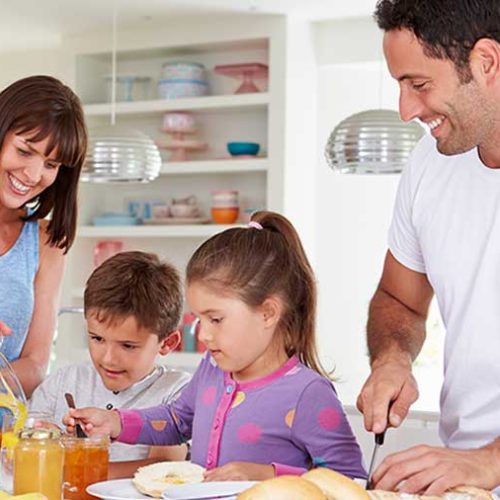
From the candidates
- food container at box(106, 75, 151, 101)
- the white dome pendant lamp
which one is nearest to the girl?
the white dome pendant lamp

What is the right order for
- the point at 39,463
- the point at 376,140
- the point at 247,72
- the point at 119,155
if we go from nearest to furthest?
Answer: the point at 39,463 → the point at 376,140 → the point at 119,155 → the point at 247,72

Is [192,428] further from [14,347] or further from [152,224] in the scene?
[152,224]

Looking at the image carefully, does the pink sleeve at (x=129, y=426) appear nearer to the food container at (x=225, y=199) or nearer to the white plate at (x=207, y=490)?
the white plate at (x=207, y=490)

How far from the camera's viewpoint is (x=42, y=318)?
2.48 metres

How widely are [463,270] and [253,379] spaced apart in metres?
0.46

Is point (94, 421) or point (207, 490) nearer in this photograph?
point (207, 490)

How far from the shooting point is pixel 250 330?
2.04m

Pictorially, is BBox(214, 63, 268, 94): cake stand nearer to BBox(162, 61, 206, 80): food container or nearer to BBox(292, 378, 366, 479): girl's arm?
BBox(162, 61, 206, 80): food container

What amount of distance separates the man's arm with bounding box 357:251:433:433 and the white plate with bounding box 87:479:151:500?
1.22ft

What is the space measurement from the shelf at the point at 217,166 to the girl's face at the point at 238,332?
394cm

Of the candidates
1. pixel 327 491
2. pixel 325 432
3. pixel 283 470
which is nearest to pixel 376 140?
pixel 325 432

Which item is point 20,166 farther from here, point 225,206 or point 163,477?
point 225,206

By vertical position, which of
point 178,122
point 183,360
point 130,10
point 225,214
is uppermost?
point 130,10

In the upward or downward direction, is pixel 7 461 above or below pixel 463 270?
below
